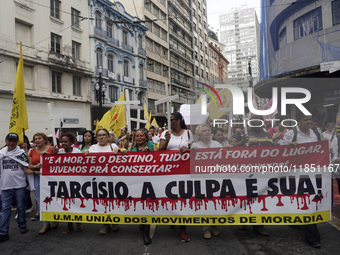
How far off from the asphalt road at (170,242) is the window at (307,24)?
13488 mm

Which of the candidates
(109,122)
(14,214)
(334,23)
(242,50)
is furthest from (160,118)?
(242,50)

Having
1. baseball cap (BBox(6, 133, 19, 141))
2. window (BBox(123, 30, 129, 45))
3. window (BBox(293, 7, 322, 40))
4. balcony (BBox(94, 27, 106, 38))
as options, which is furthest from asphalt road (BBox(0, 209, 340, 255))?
window (BBox(123, 30, 129, 45))

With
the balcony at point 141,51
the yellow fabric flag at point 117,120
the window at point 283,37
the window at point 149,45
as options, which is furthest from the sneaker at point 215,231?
the window at point 149,45

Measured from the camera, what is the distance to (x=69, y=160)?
4.40 m

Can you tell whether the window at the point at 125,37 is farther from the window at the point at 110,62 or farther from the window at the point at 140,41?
the window at the point at 110,62

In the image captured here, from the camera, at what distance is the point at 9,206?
4.30 m

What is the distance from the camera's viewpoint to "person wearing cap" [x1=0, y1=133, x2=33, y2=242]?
4.32 m

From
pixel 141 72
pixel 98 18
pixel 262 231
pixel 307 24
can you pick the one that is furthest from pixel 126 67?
pixel 262 231

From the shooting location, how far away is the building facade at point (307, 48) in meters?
12.3

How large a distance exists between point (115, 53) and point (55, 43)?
25.1 feet

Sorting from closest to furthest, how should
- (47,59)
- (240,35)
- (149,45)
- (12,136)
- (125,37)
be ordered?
1. (12,136)
2. (47,59)
3. (125,37)
4. (149,45)
5. (240,35)

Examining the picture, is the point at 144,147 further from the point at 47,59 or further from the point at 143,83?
the point at 143,83

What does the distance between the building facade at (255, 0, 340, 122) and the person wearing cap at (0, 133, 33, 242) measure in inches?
349

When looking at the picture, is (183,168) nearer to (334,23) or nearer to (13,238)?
(13,238)
